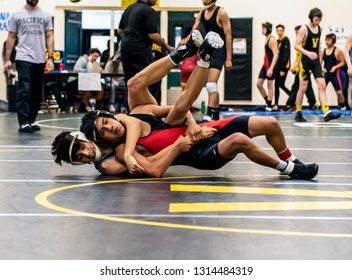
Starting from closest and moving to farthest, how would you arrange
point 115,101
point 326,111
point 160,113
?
point 160,113
point 326,111
point 115,101

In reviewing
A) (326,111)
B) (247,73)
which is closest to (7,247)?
(326,111)

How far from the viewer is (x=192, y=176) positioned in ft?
16.4

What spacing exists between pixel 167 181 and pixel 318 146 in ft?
8.93

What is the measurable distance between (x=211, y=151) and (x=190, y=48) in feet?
2.16

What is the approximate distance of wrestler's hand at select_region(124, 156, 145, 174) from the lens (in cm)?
458

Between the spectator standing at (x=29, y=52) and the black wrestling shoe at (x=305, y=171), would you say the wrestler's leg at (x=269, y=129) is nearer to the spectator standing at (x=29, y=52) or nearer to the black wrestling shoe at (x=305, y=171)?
the black wrestling shoe at (x=305, y=171)

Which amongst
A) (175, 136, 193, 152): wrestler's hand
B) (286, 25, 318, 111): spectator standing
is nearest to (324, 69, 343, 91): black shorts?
(286, 25, 318, 111): spectator standing

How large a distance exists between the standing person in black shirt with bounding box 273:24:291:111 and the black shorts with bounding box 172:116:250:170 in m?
10.5

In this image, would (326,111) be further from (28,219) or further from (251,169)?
(28,219)

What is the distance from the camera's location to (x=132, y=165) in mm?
4578

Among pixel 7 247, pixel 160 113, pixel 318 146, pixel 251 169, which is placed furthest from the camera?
pixel 318 146

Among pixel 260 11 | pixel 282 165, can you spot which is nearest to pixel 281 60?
pixel 260 11

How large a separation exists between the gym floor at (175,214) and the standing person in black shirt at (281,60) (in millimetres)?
9873

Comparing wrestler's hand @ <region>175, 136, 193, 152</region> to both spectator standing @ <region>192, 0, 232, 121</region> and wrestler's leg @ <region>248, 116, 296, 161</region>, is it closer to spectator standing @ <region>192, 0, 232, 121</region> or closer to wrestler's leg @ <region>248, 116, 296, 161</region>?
wrestler's leg @ <region>248, 116, 296, 161</region>
